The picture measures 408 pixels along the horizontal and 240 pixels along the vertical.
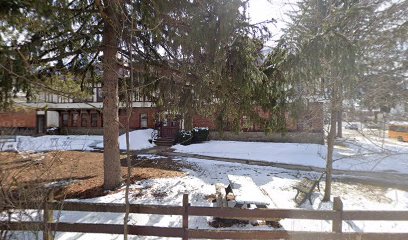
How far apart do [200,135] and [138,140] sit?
551cm

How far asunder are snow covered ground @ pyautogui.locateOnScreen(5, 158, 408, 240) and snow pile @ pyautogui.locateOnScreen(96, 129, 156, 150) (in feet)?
32.3

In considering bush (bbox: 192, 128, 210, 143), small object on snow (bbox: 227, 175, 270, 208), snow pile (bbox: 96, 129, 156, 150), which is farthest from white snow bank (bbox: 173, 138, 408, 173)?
small object on snow (bbox: 227, 175, 270, 208)

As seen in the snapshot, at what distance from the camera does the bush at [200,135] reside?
73.8 ft

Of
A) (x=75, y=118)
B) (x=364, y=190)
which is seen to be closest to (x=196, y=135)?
(x=364, y=190)

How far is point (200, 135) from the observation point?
2273 cm

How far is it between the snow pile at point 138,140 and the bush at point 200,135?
147 inches

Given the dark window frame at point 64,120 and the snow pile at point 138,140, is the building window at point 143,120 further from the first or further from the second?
the dark window frame at point 64,120

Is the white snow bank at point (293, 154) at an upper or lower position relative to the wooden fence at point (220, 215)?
lower

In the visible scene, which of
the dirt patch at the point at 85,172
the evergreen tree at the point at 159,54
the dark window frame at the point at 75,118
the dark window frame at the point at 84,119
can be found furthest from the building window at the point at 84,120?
the evergreen tree at the point at 159,54

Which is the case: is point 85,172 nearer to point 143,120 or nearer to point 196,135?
point 196,135

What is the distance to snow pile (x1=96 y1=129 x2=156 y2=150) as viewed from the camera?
22.9 meters

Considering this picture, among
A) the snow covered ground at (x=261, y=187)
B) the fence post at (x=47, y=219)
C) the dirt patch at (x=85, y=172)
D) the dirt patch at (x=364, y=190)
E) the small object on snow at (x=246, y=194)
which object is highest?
the fence post at (x=47, y=219)

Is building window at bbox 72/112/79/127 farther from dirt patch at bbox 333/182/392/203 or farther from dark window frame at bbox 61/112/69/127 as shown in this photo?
dirt patch at bbox 333/182/392/203

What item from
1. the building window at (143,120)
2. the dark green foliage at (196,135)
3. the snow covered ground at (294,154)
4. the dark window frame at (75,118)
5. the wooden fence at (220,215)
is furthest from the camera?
the dark window frame at (75,118)
